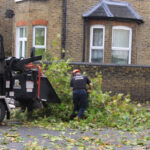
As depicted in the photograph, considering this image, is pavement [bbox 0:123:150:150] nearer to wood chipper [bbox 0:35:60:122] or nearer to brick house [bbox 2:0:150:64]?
→ wood chipper [bbox 0:35:60:122]

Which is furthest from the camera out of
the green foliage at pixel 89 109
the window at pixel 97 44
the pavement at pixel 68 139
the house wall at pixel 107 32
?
the window at pixel 97 44

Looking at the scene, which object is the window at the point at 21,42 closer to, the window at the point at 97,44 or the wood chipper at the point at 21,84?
the window at the point at 97,44

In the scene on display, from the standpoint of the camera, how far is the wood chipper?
1064 cm

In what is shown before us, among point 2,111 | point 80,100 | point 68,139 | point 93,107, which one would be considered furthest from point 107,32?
point 68,139

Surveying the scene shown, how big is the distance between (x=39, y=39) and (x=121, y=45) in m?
3.88

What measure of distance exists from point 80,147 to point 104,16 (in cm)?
1075

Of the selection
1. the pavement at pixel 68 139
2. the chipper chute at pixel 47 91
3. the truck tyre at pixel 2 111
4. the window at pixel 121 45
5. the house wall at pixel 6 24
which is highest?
the house wall at pixel 6 24

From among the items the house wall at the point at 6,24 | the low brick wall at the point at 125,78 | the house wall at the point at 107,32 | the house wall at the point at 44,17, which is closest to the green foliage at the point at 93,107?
the low brick wall at the point at 125,78

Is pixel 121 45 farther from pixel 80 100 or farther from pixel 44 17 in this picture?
pixel 80 100

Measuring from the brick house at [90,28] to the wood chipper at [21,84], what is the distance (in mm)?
6363

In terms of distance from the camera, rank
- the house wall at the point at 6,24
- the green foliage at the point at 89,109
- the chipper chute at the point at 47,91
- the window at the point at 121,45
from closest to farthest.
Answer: the chipper chute at the point at 47,91 < the green foliage at the point at 89,109 < the window at the point at 121,45 < the house wall at the point at 6,24

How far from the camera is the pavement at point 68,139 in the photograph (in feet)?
24.9

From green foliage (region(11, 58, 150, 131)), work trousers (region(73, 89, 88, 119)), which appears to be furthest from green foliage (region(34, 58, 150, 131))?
work trousers (region(73, 89, 88, 119))

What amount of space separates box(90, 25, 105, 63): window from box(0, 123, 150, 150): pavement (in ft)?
26.9
